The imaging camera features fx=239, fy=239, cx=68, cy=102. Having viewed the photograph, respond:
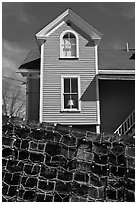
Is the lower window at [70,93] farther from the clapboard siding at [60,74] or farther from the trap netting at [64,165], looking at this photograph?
the trap netting at [64,165]

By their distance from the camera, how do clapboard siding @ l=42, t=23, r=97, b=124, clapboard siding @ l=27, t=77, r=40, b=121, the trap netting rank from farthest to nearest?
clapboard siding @ l=27, t=77, r=40, b=121 → clapboard siding @ l=42, t=23, r=97, b=124 → the trap netting

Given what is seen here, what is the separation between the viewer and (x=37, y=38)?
10.7 meters

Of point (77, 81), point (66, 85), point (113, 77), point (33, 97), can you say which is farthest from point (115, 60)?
point (33, 97)

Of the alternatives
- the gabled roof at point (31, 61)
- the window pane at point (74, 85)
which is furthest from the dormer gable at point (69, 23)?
the window pane at point (74, 85)

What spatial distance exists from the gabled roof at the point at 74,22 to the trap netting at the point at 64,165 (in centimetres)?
611

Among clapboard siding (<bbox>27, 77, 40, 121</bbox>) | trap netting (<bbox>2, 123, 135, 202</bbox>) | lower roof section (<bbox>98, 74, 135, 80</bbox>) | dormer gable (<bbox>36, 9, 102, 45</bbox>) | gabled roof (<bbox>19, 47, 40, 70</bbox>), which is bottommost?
trap netting (<bbox>2, 123, 135, 202</bbox>)

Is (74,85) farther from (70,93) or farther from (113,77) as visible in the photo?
(113,77)

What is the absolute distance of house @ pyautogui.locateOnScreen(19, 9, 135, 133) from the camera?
405 inches

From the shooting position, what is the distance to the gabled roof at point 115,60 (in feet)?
38.0

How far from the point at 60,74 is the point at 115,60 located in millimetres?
3515

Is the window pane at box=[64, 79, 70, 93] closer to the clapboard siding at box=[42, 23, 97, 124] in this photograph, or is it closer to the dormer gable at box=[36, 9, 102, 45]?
the clapboard siding at box=[42, 23, 97, 124]

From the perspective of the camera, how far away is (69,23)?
36.2 ft

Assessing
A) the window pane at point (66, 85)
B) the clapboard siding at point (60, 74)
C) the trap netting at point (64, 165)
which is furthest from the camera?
the window pane at point (66, 85)

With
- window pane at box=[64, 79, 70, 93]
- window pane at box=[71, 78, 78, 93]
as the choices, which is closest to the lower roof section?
window pane at box=[71, 78, 78, 93]
